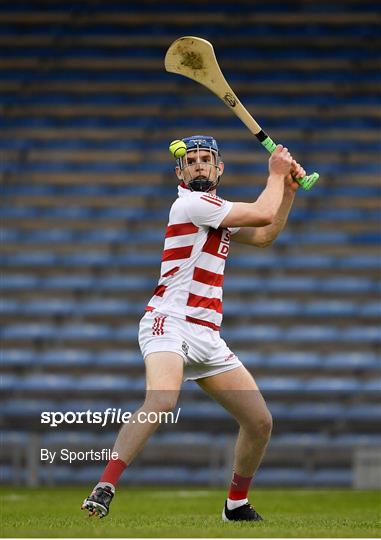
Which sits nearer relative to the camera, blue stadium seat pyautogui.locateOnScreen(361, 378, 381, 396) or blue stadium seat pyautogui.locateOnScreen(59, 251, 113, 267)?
blue stadium seat pyautogui.locateOnScreen(361, 378, 381, 396)

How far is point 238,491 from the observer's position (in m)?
5.12

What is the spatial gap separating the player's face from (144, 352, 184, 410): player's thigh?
30.2 inches

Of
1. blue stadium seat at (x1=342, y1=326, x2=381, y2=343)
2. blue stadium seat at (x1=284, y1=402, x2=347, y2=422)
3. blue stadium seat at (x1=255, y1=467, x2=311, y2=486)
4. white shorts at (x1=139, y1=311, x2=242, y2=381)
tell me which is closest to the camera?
white shorts at (x1=139, y1=311, x2=242, y2=381)

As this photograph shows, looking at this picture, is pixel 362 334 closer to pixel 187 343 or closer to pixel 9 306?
pixel 9 306

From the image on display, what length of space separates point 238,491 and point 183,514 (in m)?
1.02

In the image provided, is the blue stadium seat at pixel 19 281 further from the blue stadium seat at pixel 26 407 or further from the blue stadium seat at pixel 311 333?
the blue stadium seat at pixel 311 333

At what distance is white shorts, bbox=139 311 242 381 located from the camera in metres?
4.68

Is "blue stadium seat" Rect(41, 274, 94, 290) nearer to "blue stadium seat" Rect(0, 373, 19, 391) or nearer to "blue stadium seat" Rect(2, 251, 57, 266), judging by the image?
"blue stadium seat" Rect(2, 251, 57, 266)

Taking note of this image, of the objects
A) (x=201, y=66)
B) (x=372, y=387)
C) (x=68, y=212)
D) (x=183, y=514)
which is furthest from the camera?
(x=68, y=212)

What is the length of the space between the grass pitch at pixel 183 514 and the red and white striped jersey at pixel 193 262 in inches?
33.2

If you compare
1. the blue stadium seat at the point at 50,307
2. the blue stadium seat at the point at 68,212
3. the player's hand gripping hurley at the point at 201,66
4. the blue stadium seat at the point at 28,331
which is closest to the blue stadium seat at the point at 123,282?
the blue stadium seat at the point at 50,307

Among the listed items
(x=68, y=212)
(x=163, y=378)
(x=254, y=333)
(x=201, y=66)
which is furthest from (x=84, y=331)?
(x=163, y=378)

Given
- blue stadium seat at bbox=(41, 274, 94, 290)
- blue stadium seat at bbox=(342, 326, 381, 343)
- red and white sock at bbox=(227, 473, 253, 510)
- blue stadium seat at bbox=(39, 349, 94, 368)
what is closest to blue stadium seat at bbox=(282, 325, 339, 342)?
blue stadium seat at bbox=(342, 326, 381, 343)

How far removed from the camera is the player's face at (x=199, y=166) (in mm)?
4914
